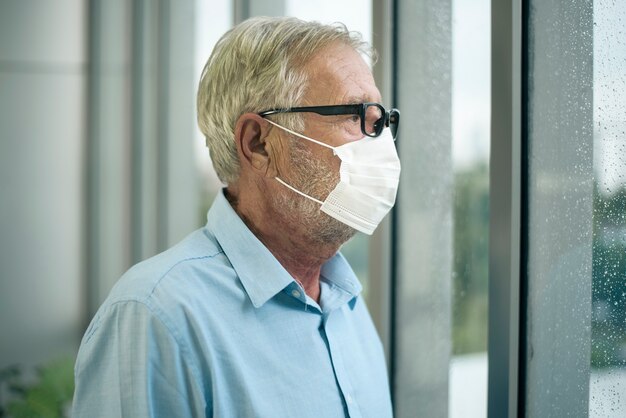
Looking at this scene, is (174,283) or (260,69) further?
(260,69)

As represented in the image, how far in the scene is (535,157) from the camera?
1.06 metres


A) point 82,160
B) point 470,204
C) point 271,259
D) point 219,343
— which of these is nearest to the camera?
point 219,343

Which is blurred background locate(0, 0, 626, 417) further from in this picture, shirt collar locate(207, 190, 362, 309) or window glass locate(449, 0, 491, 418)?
shirt collar locate(207, 190, 362, 309)

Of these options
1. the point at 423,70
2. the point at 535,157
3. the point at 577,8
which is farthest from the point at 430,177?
the point at 577,8

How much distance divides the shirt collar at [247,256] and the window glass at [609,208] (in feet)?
1.63

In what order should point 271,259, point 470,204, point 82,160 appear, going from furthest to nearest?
point 82,160
point 470,204
point 271,259

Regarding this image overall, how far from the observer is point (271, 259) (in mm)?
1080

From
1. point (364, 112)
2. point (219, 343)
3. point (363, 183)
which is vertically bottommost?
point (219, 343)

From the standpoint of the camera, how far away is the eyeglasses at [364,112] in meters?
1.11

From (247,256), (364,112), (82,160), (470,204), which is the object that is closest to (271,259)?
(247,256)

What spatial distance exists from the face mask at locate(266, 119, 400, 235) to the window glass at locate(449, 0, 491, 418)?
0.76 ft

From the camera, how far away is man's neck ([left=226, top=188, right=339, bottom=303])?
113 cm

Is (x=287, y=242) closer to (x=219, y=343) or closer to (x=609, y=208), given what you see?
(x=219, y=343)

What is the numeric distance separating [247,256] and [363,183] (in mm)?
245
